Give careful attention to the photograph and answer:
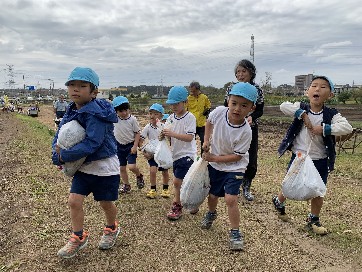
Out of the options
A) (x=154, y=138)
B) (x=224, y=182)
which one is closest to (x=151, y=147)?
(x=154, y=138)

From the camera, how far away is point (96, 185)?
3516 millimetres

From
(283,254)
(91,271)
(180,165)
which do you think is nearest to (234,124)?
(180,165)

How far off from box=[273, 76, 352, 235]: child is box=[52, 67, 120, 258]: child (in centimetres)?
214

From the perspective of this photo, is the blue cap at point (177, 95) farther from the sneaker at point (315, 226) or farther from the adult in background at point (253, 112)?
the sneaker at point (315, 226)

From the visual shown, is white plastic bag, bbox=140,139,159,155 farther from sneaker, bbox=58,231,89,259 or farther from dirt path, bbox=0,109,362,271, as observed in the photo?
sneaker, bbox=58,231,89,259

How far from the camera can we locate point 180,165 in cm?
470

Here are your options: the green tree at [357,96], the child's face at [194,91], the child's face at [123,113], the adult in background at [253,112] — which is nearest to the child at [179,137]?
the adult in background at [253,112]

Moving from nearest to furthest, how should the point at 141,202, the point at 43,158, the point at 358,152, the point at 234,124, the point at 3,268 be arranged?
1. the point at 3,268
2. the point at 234,124
3. the point at 141,202
4. the point at 43,158
5. the point at 358,152

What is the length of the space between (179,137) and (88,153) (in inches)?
60.9

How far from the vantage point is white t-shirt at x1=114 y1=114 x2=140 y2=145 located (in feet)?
18.6

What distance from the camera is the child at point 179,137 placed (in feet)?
14.9

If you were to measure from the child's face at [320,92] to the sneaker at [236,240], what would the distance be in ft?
5.65

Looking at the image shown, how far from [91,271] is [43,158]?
6.22 meters

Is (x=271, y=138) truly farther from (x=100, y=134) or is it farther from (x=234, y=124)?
(x=100, y=134)
